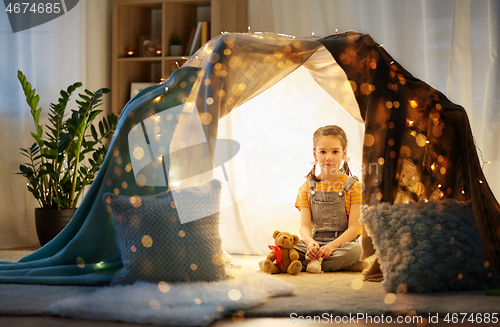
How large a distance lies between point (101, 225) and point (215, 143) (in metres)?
0.58

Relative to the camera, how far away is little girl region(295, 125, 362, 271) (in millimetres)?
2221

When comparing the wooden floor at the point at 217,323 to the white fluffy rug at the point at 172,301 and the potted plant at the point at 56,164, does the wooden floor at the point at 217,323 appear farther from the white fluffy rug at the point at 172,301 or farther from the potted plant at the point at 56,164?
the potted plant at the point at 56,164

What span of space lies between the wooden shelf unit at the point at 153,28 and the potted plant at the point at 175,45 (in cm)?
4

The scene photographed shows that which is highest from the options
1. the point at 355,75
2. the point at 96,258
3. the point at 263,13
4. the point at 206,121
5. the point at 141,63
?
the point at 263,13

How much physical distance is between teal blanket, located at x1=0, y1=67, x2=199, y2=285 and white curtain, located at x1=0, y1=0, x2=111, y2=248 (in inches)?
45.9

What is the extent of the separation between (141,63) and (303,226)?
2027 mm

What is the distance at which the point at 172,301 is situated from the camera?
1488 mm

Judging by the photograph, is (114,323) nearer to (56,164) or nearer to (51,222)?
(51,222)

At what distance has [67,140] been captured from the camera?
2846 millimetres

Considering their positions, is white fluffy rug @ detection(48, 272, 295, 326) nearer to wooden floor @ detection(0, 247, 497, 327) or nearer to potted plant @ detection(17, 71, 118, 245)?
wooden floor @ detection(0, 247, 497, 327)

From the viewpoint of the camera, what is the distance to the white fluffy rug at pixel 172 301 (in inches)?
53.9

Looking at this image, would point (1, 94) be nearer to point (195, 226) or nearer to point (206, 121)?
point (206, 121)

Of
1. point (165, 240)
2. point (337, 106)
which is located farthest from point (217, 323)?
point (337, 106)

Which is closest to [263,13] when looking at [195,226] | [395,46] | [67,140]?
[395,46]
